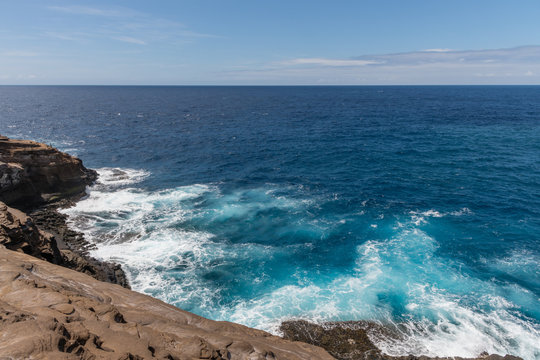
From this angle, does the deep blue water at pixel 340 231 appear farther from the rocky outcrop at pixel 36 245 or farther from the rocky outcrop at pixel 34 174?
the rocky outcrop at pixel 34 174

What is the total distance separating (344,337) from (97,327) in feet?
69.7

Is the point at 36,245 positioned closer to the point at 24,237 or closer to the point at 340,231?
the point at 24,237

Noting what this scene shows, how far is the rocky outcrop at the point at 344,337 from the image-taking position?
82.7 feet

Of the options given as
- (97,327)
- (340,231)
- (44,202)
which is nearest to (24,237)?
(97,327)

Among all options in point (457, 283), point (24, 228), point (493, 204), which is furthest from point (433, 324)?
point (24, 228)

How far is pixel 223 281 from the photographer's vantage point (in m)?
34.4

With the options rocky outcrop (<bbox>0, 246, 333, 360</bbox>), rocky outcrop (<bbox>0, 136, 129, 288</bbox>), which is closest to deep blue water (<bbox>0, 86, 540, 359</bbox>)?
rocky outcrop (<bbox>0, 136, 129, 288</bbox>)

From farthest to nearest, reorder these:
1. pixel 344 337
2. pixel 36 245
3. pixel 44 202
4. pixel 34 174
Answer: pixel 34 174
pixel 44 202
pixel 36 245
pixel 344 337

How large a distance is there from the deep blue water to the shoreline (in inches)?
55.3

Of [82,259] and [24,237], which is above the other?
[24,237]

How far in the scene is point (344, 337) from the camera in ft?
89.1

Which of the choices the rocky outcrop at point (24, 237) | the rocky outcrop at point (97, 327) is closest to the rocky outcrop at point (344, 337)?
the rocky outcrop at point (97, 327)

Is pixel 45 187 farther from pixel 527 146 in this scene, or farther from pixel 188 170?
pixel 527 146

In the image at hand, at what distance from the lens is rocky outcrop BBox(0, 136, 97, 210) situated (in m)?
45.5
